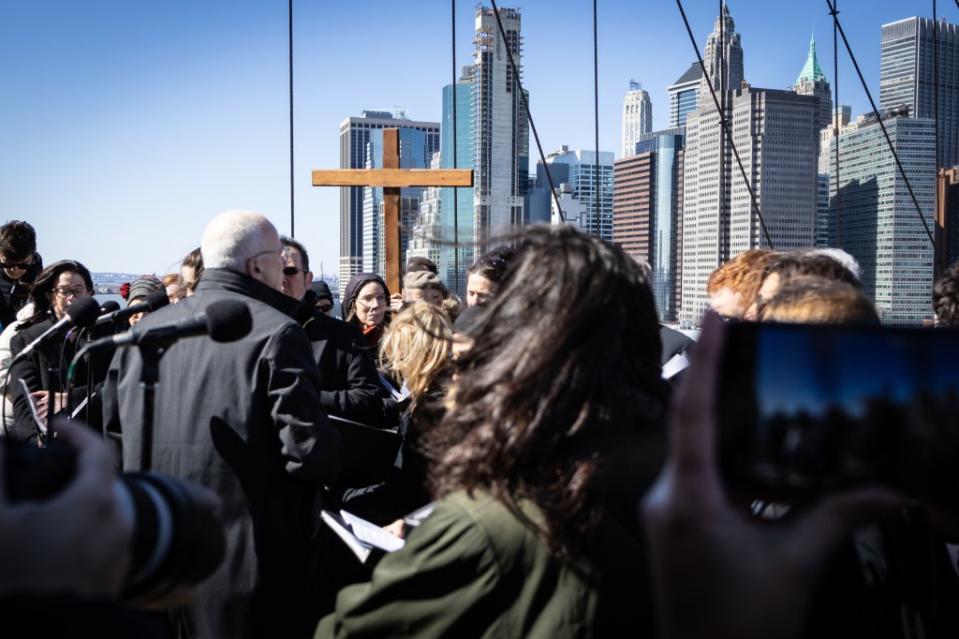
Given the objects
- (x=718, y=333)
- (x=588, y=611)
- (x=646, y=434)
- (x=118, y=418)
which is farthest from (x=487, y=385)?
(x=118, y=418)

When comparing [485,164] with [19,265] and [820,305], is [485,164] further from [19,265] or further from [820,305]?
[820,305]

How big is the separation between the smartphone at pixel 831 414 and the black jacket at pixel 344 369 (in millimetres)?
3370

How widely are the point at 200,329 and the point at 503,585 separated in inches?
58.6

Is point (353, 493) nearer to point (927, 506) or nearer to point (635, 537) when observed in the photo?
point (635, 537)

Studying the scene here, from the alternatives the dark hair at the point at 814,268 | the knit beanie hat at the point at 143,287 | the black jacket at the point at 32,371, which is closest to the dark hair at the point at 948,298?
the dark hair at the point at 814,268

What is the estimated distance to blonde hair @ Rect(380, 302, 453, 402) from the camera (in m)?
3.69

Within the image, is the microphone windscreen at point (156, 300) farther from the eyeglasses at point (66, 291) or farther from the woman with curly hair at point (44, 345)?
the eyeglasses at point (66, 291)

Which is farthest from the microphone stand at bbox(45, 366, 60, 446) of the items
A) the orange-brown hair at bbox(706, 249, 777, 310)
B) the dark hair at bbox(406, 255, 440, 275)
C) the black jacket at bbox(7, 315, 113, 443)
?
the dark hair at bbox(406, 255, 440, 275)

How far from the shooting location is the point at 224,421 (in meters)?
2.85

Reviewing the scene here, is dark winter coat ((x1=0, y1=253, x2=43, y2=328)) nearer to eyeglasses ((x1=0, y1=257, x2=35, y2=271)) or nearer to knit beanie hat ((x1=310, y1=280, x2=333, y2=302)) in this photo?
eyeglasses ((x1=0, y1=257, x2=35, y2=271))

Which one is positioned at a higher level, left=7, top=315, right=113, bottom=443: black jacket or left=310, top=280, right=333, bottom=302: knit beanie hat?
left=310, top=280, right=333, bottom=302: knit beanie hat

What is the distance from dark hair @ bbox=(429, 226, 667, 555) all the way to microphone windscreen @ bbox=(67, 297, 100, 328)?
71.1 inches

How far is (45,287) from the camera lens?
4551mm

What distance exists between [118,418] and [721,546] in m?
2.92
